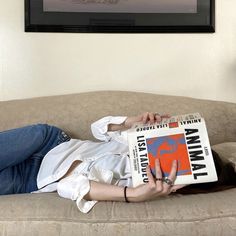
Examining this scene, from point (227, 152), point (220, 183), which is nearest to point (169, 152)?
point (220, 183)

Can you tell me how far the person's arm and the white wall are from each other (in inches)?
42.0

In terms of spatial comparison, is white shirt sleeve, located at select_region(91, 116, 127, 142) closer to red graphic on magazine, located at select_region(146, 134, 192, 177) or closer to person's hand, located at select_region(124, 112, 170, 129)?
person's hand, located at select_region(124, 112, 170, 129)

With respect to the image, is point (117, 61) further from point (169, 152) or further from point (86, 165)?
point (169, 152)

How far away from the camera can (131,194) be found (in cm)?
122

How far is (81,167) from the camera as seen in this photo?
56.1 inches

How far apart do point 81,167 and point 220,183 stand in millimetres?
456

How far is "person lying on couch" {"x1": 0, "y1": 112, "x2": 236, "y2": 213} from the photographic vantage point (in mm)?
1227

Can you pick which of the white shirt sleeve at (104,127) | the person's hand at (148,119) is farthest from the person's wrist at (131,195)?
the white shirt sleeve at (104,127)

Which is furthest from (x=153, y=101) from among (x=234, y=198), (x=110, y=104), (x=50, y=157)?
(x=234, y=198)

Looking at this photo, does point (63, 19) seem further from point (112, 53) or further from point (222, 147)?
point (222, 147)

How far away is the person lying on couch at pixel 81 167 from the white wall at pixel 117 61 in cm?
59

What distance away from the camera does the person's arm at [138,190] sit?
1183 millimetres

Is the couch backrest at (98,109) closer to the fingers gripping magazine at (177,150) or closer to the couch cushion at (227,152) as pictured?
the couch cushion at (227,152)

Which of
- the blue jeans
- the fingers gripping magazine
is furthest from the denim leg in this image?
the fingers gripping magazine
